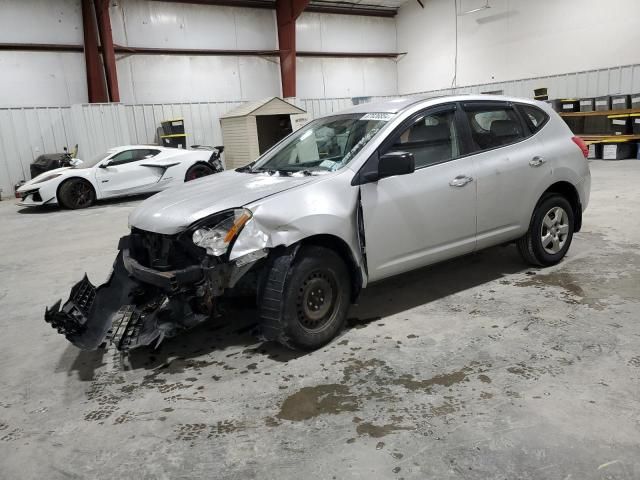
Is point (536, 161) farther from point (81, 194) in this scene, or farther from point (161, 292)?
point (81, 194)

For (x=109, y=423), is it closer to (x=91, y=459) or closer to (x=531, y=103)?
(x=91, y=459)

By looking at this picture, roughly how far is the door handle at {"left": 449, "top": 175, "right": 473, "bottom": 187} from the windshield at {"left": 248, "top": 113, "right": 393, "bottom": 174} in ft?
2.17

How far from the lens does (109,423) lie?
252cm

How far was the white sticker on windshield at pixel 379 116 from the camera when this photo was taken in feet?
11.7

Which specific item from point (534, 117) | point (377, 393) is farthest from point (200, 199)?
point (534, 117)

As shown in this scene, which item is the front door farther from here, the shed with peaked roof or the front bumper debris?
the shed with peaked roof

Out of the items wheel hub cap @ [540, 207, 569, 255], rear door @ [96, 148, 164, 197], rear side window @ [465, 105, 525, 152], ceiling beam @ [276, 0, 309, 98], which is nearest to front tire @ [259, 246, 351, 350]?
rear side window @ [465, 105, 525, 152]

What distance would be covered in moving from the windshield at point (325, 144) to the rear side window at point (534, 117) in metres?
1.43

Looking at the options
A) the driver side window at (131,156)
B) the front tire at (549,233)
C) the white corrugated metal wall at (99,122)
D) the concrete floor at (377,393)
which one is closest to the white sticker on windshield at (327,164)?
the concrete floor at (377,393)

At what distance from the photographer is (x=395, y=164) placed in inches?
125

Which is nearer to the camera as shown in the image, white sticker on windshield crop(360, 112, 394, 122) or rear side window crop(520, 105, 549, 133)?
white sticker on windshield crop(360, 112, 394, 122)

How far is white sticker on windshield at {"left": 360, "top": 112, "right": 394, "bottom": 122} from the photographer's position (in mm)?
3568

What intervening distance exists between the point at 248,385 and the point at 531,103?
341cm

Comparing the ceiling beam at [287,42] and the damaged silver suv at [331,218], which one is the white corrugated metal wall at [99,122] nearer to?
the ceiling beam at [287,42]
